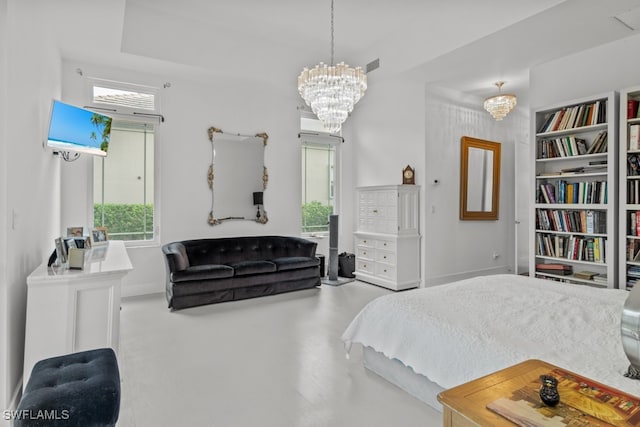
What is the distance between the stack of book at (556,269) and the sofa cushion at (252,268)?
3239 mm

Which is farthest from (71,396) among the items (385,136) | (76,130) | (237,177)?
(385,136)

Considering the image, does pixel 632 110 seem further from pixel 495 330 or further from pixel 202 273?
pixel 202 273

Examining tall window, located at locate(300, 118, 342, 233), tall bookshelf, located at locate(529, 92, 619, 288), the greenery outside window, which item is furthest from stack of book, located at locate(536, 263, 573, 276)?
the greenery outside window

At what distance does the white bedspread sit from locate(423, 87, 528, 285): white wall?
2583 millimetres

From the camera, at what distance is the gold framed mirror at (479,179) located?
5.75 meters

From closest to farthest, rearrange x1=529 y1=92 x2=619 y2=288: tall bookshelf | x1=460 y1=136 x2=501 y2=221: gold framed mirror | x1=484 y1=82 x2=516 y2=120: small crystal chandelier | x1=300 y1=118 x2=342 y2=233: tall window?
x1=529 y1=92 x2=619 y2=288: tall bookshelf, x1=484 y1=82 x2=516 y2=120: small crystal chandelier, x1=460 y1=136 x2=501 y2=221: gold framed mirror, x1=300 y1=118 x2=342 y2=233: tall window

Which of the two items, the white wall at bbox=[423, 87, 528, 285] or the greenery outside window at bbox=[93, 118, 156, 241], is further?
the white wall at bbox=[423, 87, 528, 285]

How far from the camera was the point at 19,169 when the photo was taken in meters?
2.25

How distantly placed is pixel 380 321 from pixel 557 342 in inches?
40.8

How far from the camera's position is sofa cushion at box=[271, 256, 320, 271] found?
492 centimetres

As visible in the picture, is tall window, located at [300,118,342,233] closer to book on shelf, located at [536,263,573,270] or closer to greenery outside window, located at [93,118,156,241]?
greenery outside window, located at [93,118,156,241]

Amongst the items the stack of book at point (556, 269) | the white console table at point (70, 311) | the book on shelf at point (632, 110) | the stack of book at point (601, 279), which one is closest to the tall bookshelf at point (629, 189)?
the book on shelf at point (632, 110)

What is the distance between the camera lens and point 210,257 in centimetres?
505

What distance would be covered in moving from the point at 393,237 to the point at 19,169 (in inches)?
168
